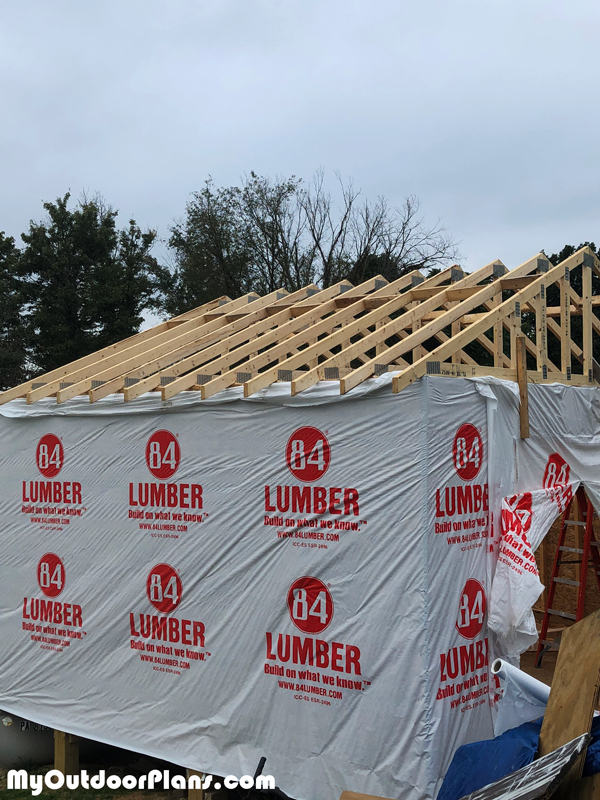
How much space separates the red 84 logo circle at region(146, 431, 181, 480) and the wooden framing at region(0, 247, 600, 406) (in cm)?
42

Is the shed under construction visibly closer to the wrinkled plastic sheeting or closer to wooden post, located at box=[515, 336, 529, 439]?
wooden post, located at box=[515, 336, 529, 439]

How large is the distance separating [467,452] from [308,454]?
1092 millimetres

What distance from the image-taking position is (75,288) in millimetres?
26406

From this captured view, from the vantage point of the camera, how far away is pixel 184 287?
2992 centimetres

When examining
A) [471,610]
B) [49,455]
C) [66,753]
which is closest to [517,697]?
[471,610]

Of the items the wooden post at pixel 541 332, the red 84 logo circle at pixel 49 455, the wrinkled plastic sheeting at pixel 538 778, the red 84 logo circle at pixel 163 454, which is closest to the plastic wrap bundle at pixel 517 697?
the wrinkled plastic sheeting at pixel 538 778

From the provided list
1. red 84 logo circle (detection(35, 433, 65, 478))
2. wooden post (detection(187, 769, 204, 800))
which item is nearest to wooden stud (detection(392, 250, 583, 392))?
wooden post (detection(187, 769, 204, 800))

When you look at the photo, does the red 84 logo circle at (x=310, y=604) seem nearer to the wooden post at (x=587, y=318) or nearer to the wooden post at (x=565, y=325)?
the wooden post at (x=565, y=325)

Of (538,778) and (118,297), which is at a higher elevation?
(118,297)

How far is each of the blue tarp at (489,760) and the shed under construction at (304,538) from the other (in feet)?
1.15

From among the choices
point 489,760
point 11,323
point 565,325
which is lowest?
point 489,760

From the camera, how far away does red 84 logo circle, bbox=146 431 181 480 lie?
6348 millimetres

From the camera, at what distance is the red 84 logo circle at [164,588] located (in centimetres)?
618

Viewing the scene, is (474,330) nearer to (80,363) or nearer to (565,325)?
(565,325)
